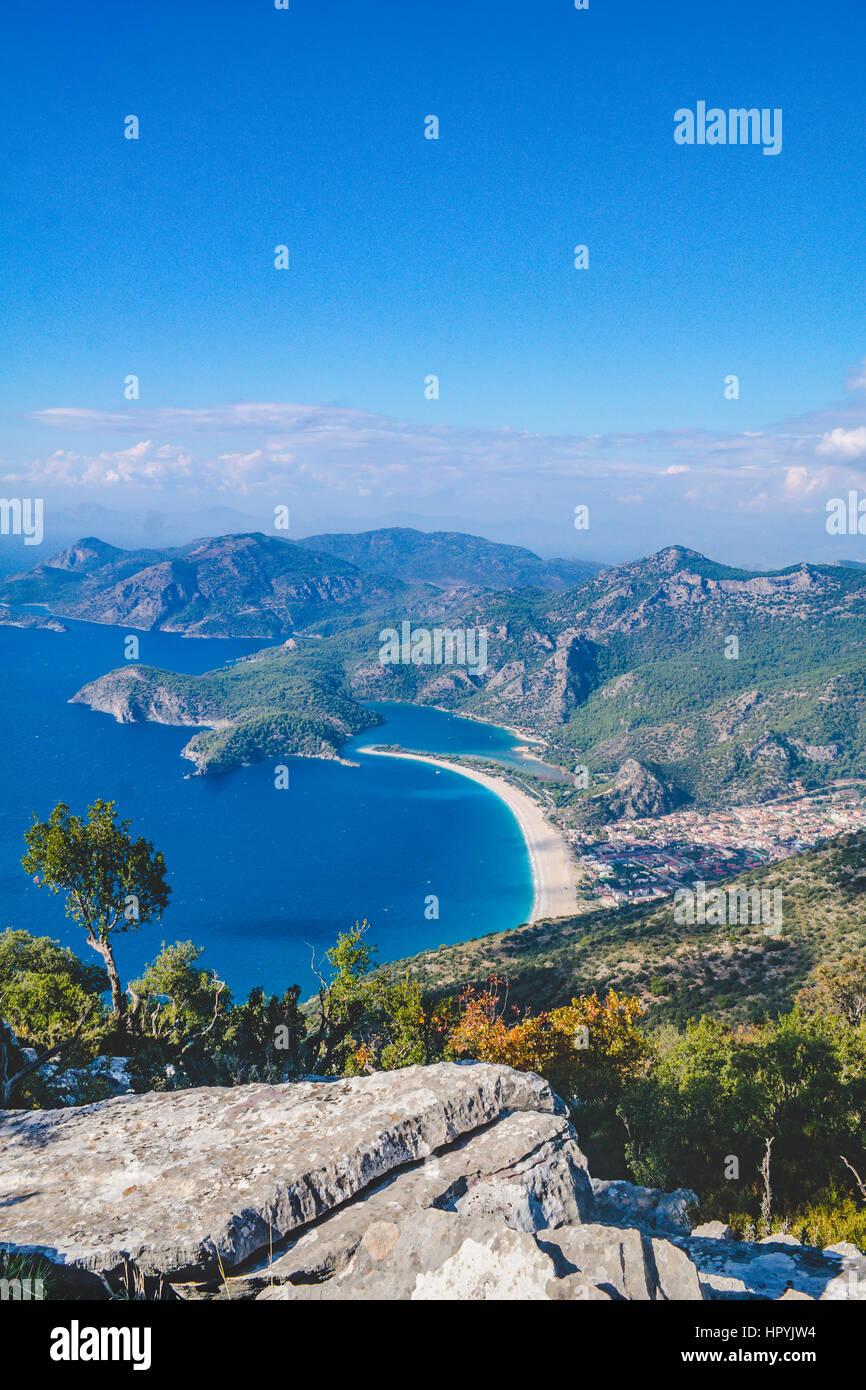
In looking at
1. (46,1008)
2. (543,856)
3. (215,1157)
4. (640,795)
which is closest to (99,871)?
(46,1008)

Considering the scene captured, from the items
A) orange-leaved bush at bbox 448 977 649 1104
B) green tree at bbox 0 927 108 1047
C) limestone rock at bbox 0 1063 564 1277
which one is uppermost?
limestone rock at bbox 0 1063 564 1277

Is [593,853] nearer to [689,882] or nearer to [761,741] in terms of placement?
[689,882]

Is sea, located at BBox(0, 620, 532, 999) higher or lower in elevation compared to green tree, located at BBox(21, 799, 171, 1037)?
lower

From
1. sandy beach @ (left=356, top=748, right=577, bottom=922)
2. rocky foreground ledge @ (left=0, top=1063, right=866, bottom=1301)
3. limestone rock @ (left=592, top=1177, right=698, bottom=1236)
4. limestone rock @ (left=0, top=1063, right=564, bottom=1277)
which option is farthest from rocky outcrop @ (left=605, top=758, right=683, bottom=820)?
limestone rock @ (left=0, top=1063, right=564, bottom=1277)

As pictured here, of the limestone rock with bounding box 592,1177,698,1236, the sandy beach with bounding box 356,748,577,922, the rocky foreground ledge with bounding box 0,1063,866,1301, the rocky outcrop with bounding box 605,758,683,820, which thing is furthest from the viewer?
the rocky outcrop with bounding box 605,758,683,820

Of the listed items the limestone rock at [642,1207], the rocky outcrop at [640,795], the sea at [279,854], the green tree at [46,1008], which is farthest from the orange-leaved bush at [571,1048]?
the rocky outcrop at [640,795]

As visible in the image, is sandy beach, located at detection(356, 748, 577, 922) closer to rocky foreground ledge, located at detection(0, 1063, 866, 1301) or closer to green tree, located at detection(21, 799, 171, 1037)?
green tree, located at detection(21, 799, 171, 1037)

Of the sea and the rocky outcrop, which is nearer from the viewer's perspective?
the sea

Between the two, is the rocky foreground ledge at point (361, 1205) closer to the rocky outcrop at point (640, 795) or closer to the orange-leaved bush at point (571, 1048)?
the orange-leaved bush at point (571, 1048)
